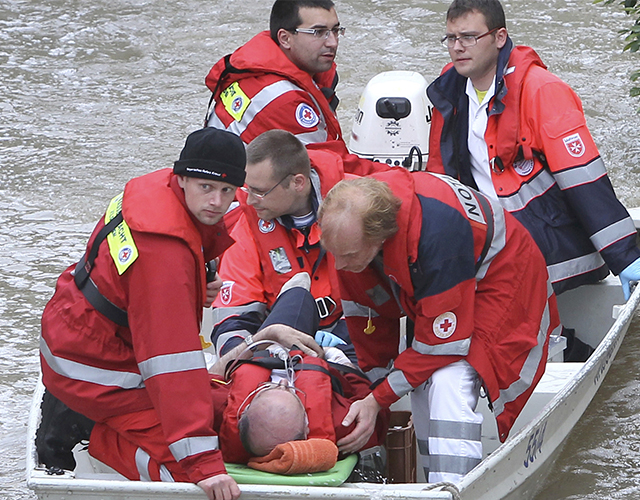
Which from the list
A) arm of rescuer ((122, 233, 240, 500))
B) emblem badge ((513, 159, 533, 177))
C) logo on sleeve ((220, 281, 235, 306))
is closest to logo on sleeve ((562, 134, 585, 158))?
emblem badge ((513, 159, 533, 177))

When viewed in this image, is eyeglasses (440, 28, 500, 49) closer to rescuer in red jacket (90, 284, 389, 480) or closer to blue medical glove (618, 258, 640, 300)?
blue medical glove (618, 258, 640, 300)

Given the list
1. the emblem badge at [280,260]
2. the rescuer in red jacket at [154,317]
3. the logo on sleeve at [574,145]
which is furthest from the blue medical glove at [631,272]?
the rescuer in red jacket at [154,317]

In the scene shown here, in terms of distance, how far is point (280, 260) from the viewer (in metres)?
3.76

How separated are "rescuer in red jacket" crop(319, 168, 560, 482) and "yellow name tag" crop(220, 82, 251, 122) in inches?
67.8

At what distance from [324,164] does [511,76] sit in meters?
0.94

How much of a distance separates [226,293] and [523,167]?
1413mm

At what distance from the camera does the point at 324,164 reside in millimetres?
3844

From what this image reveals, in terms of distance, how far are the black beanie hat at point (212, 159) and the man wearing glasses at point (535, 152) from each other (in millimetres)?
1707

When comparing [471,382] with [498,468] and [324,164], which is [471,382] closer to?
[498,468]

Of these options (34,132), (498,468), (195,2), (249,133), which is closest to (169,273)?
(498,468)

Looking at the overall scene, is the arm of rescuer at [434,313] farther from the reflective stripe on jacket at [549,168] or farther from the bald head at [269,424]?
the reflective stripe on jacket at [549,168]

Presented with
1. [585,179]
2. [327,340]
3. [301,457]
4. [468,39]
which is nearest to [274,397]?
[301,457]

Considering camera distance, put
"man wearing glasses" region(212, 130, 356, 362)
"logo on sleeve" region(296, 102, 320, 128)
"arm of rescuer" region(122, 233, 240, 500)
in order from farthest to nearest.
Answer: "logo on sleeve" region(296, 102, 320, 128)
"man wearing glasses" region(212, 130, 356, 362)
"arm of rescuer" region(122, 233, 240, 500)

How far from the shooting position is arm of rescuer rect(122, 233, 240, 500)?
2.58 metres
